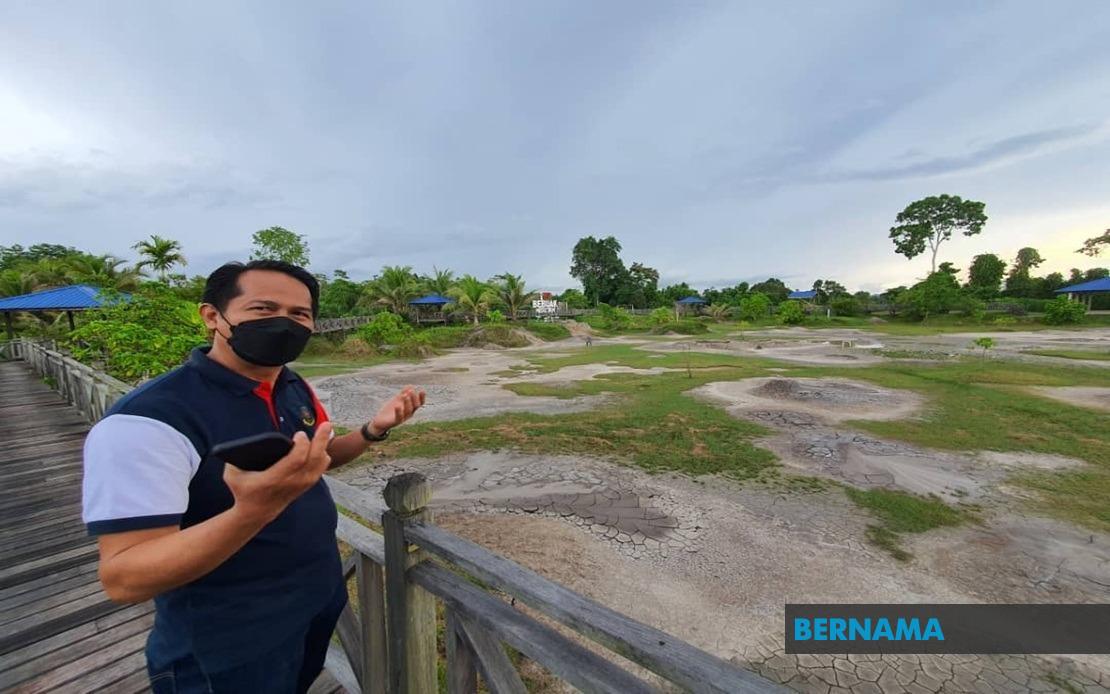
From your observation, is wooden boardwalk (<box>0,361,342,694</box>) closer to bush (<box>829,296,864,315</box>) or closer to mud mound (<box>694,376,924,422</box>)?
mud mound (<box>694,376,924,422</box>)

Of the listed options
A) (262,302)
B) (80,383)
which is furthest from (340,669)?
(80,383)

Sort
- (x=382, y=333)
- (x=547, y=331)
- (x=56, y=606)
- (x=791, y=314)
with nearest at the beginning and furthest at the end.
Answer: (x=56, y=606) → (x=382, y=333) → (x=547, y=331) → (x=791, y=314)

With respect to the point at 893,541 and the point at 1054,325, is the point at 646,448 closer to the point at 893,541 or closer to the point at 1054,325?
the point at 893,541

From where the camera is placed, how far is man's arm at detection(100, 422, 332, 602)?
88 cm

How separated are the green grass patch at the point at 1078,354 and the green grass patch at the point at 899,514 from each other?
64.4 feet

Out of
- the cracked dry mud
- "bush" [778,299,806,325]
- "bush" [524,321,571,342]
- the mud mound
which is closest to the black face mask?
the cracked dry mud

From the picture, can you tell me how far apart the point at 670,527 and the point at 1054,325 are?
4811cm

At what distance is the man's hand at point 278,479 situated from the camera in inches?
34.3

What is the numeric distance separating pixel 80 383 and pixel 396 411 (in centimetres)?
910

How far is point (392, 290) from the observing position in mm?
34875

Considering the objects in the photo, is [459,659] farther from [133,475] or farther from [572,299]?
[572,299]

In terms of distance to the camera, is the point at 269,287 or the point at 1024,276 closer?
the point at 269,287

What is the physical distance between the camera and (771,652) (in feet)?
11.0

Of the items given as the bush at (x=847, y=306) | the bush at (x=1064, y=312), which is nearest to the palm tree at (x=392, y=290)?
the bush at (x=847, y=306)
